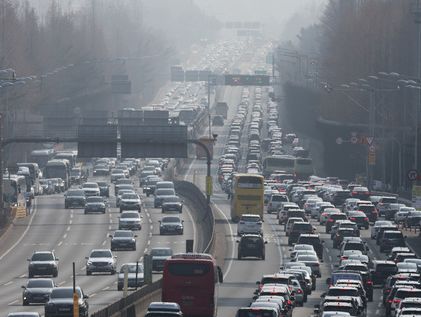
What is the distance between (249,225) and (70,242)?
9.40m

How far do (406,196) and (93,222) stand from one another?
933 inches

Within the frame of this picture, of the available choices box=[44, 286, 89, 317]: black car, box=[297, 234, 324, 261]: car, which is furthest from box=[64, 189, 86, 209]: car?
box=[44, 286, 89, 317]: black car

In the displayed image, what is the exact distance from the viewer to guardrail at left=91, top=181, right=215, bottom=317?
178ft

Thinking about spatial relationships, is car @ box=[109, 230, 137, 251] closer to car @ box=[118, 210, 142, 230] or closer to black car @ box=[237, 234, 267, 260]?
black car @ box=[237, 234, 267, 260]

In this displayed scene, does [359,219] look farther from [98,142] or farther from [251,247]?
[251,247]

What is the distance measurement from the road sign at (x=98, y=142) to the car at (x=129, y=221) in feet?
25.3

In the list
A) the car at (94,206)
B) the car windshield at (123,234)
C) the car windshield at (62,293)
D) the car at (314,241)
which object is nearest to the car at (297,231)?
the car at (314,241)

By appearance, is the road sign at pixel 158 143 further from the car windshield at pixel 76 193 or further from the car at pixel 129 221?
the car windshield at pixel 76 193

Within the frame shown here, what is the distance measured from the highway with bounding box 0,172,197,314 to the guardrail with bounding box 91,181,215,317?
846 mm

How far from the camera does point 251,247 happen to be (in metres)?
89.1

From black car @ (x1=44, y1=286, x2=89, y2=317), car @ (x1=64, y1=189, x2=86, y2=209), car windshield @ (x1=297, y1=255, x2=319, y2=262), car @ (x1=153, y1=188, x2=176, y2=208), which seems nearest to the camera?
black car @ (x1=44, y1=286, x2=89, y2=317)

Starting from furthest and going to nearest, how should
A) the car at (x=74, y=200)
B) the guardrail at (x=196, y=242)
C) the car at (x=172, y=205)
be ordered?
the car at (x=74, y=200)
the car at (x=172, y=205)
the guardrail at (x=196, y=242)

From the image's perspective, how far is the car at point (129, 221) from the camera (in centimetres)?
10750

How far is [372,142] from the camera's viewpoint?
130000mm
